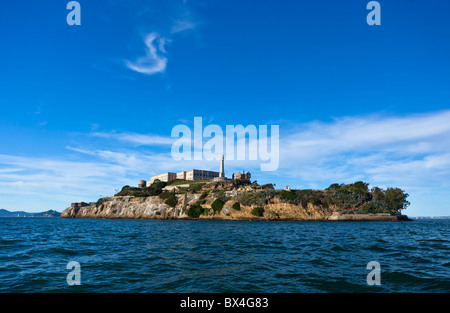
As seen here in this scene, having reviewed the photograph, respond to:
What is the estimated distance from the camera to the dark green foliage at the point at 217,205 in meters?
106

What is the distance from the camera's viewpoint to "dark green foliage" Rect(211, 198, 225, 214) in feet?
348

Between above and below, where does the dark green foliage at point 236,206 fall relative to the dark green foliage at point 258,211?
above

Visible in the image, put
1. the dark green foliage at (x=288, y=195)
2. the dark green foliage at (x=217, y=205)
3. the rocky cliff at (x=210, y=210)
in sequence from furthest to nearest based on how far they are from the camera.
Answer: the dark green foliage at (x=217, y=205)
the dark green foliage at (x=288, y=195)
the rocky cliff at (x=210, y=210)

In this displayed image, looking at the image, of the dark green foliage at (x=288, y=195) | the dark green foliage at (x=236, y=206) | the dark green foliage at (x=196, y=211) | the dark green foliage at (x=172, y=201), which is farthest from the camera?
the dark green foliage at (x=172, y=201)

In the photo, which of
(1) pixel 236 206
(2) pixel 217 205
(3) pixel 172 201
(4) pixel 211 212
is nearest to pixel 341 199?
(1) pixel 236 206

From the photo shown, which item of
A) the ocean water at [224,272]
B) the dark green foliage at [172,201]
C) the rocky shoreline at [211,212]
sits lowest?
the rocky shoreline at [211,212]

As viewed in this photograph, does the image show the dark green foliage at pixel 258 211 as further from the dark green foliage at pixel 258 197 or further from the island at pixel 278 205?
the dark green foliage at pixel 258 197

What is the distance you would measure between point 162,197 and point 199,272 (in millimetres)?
117085

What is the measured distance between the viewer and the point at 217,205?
351 ft

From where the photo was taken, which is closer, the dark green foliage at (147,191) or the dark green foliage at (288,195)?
the dark green foliage at (288,195)

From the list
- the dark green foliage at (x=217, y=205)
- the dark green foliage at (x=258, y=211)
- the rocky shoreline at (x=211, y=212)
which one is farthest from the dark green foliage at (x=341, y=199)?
the dark green foliage at (x=217, y=205)

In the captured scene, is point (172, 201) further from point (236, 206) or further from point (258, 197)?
point (258, 197)
